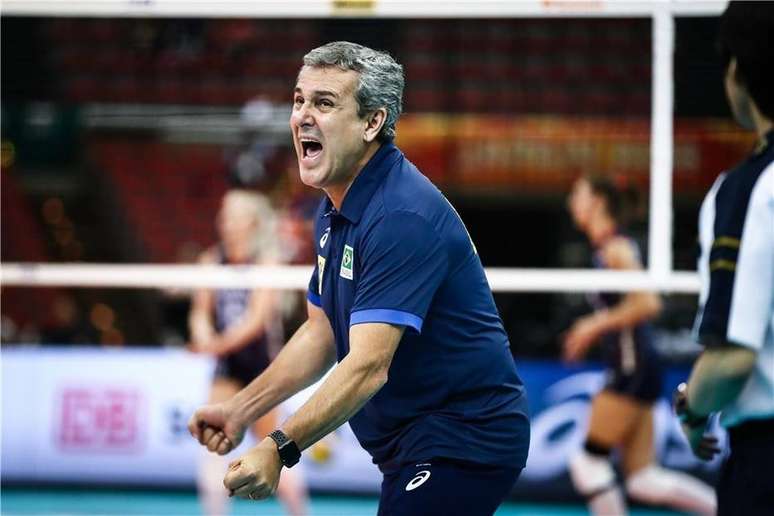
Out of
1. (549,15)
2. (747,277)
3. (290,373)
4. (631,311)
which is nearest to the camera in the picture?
(747,277)

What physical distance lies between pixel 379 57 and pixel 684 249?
454cm

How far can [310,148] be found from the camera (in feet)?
12.4

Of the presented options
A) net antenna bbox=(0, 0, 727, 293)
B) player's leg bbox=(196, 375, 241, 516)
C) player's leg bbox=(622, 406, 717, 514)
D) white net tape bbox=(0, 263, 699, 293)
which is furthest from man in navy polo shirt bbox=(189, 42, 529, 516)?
player's leg bbox=(622, 406, 717, 514)

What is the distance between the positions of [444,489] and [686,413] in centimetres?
70

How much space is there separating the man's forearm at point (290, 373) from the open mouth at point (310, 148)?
0.62m

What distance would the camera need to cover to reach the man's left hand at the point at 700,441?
137 inches

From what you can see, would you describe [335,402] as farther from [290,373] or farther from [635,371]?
[635,371]

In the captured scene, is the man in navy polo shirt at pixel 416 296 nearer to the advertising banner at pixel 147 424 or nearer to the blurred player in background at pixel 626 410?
the blurred player in background at pixel 626 410

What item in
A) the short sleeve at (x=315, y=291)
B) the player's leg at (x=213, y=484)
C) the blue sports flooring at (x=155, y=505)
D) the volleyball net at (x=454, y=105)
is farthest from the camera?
the volleyball net at (x=454, y=105)

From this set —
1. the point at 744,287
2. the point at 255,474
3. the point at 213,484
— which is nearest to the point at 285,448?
the point at 255,474

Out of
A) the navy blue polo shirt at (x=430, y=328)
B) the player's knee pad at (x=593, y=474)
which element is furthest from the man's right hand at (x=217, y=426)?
the player's knee pad at (x=593, y=474)

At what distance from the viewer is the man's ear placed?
3.78 m

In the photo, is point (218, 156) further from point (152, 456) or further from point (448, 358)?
point (448, 358)

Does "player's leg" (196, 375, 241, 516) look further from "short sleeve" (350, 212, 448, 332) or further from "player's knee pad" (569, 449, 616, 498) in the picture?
"short sleeve" (350, 212, 448, 332)
